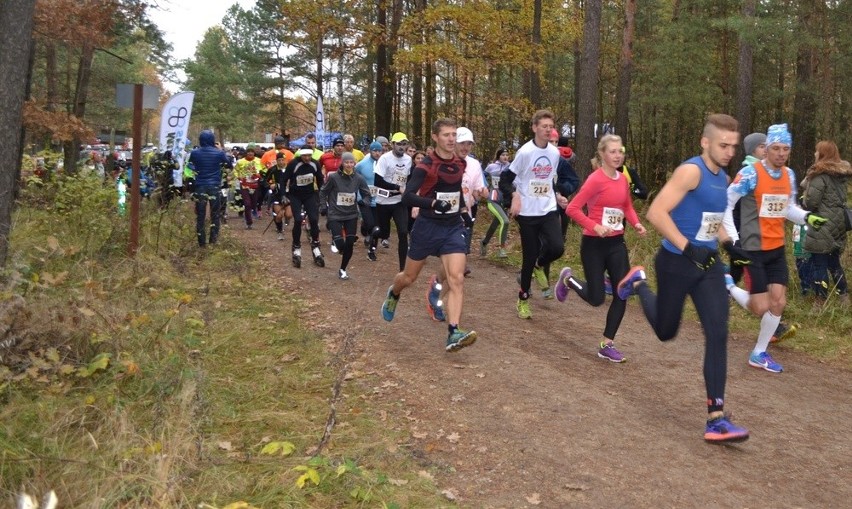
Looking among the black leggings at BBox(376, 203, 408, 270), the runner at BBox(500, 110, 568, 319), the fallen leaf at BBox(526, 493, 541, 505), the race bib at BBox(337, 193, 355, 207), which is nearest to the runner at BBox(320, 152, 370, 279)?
the race bib at BBox(337, 193, 355, 207)

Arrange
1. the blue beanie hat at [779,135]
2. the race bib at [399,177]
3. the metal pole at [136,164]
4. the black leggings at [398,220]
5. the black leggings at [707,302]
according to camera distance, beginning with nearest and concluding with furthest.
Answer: the black leggings at [707,302]
the blue beanie hat at [779,135]
the metal pole at [136,164]
the black leggings at [398,220]
the race bib at [399,177]

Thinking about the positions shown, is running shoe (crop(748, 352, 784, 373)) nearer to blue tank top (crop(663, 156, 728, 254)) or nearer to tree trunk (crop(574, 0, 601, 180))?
blue tank top (crop(663, 156, 728, 254))

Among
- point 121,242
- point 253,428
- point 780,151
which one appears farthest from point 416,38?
point 253,428

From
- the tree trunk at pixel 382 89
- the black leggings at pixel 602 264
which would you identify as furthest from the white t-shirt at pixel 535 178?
the tree trunk at pixel 382 89

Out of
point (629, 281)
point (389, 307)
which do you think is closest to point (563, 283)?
point (629, 281)

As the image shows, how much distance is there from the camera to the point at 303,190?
11.9 metres

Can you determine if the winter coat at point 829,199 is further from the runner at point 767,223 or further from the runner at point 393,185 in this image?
the runner at point 393,185

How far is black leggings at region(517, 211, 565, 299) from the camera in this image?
8242 millimetres

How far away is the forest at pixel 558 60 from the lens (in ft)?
49.6

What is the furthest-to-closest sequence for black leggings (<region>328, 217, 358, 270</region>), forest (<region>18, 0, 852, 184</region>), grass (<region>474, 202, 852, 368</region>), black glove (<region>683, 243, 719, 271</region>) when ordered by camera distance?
forest (<region>18, 0, 852, 184</region>) → black leggings (<region>328, 217, 358, 270</region>) → grass (<region>474, 202, 852, 368</region>) → black glove (<region>683, 243, 719, 271</region>)

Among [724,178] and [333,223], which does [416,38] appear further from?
[724,178]

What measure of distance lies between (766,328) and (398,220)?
582 cm

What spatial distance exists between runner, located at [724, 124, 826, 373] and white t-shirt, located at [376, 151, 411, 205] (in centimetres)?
574

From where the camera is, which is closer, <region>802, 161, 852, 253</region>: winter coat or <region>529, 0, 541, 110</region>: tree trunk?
<region>802, 161, 852, 253</region>: winter coat
